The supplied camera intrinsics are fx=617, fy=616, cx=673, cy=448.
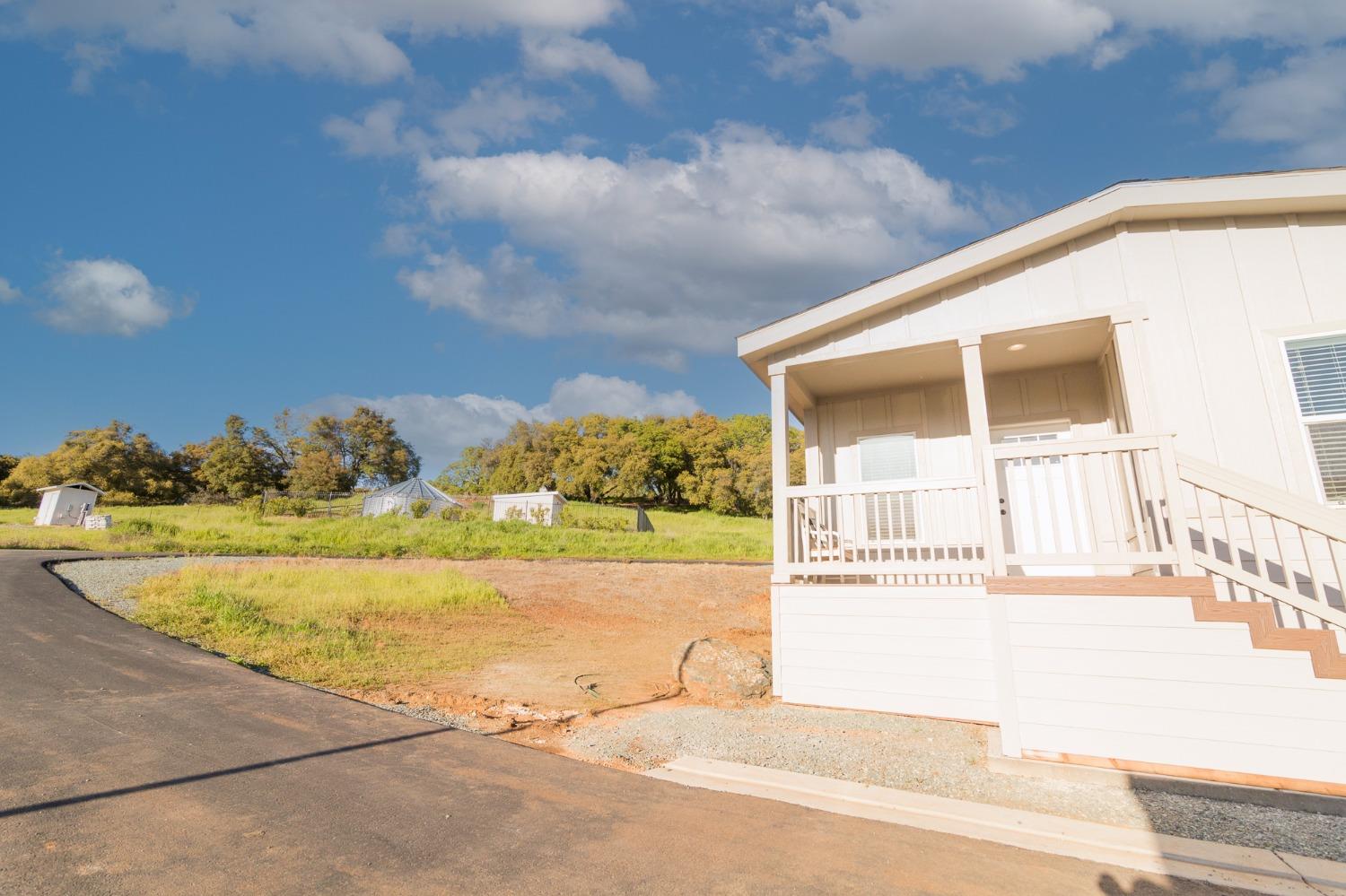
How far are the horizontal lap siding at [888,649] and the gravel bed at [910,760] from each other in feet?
0.60

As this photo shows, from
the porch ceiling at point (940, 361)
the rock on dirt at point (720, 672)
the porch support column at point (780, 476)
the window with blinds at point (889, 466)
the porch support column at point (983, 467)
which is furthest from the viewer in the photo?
the window with blinds at point (889, 466)

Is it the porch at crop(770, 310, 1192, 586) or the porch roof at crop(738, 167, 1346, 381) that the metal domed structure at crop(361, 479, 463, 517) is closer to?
the porch at crop(770, 310, 1192, 586)

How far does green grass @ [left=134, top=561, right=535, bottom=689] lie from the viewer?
8.18 m

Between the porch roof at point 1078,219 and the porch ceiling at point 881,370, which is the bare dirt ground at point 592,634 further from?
the porch roof at point 1078,219

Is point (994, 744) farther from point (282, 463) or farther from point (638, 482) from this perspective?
point (282, 463)

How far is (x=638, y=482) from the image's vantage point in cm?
4831

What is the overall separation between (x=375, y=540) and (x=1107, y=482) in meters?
23.4

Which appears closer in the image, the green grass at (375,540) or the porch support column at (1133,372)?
the porch support column at (1133,372)

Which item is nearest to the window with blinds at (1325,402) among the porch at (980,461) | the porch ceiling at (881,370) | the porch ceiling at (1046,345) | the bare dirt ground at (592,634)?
the porch at (980,461)

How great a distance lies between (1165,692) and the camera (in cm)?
433

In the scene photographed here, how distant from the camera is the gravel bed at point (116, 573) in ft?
37.4

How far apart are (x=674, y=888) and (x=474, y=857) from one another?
A: 1.03m

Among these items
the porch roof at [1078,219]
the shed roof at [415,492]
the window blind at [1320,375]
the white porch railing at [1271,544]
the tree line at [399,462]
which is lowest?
the white porch railing at [1271,544]

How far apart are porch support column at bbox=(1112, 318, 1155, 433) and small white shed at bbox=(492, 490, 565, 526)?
25.9 meters
